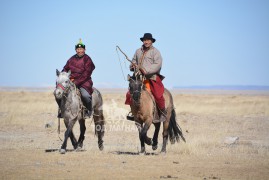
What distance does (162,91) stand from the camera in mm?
13680

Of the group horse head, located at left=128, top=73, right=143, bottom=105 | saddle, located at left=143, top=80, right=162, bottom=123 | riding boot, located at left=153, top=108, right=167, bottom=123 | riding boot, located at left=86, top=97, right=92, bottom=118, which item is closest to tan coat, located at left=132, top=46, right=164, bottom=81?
saddle, located at left=143, top=80, right=162, bottom=123

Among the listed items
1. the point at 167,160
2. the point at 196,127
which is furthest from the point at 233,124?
the point at 167,160

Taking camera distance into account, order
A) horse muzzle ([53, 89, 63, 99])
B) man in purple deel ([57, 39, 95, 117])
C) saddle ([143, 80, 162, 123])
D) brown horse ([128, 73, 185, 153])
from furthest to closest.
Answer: man in purple deel ([57, 39, 95, 117]) < saddle ([143, 80, 162, 123]) < brown horse ([128, 73, 185, 153]) < horse muzzle ([53, 89, 63, 99])

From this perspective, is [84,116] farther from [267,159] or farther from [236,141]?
[236,141]

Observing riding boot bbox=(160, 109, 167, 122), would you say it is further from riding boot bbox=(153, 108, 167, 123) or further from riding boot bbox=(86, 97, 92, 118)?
riding boot bbox=(86, 97, 92, 118)

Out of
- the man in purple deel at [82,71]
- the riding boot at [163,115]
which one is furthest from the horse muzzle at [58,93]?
the riding boot at [163,115]

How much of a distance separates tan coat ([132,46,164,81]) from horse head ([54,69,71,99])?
1.96 metres

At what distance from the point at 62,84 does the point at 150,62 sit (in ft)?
7.99

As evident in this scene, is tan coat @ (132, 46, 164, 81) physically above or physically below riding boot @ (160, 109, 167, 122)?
above

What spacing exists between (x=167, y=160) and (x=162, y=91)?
6.98ft

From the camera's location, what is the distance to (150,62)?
13.8 metres

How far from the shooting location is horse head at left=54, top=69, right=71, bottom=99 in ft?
42.2

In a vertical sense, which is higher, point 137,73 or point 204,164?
point 137,73

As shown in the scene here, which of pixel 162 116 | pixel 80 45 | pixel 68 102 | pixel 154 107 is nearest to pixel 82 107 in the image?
pixel 68 102
